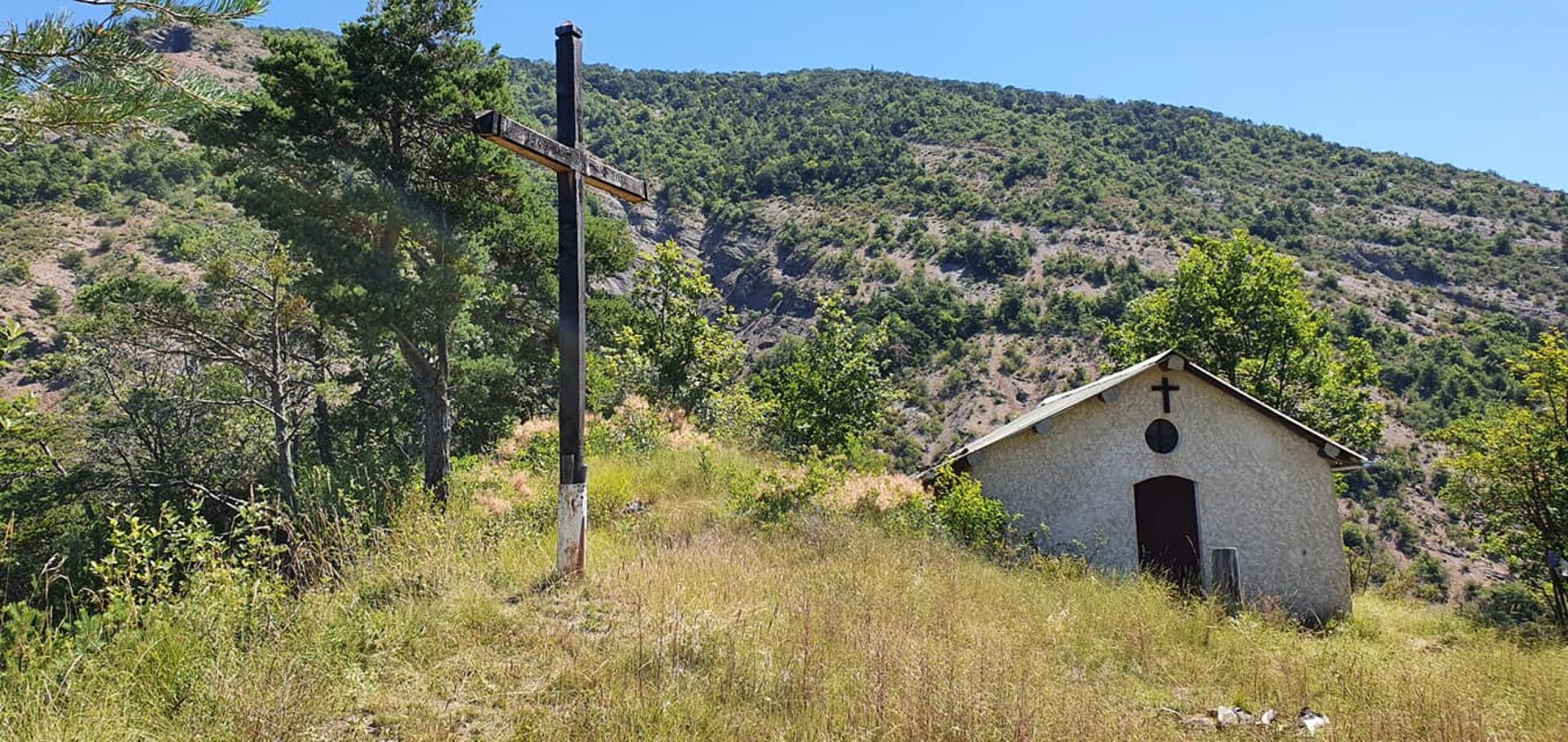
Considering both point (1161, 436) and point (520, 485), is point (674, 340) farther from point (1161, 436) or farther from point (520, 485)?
point (520, 485)

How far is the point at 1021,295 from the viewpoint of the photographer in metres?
63.1

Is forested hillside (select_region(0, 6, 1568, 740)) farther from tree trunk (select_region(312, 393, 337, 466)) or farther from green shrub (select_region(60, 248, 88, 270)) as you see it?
green shrub (select_region(60, 248, 88, 270))

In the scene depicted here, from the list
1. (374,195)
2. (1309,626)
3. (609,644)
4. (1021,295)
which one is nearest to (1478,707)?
(609,644)

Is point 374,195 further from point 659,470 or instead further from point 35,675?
point 35,675

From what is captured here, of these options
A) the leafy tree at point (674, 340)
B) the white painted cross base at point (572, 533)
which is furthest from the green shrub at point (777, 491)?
the leafy tree at point (674, 340)

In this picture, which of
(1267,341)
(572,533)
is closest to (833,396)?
(572,533)

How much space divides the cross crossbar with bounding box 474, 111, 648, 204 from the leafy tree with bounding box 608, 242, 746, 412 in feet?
44.3

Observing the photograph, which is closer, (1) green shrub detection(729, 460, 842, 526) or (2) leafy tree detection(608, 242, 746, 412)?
(1) green shrub detection(729, 460, 842, 526)

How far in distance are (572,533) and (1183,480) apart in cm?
1139

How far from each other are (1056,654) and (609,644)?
3.27m

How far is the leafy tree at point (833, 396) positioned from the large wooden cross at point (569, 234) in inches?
483

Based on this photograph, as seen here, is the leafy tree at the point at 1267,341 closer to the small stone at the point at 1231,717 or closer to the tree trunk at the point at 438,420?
the tree trunk at the point at 438,420

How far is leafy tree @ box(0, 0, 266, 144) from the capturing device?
4.35 meters

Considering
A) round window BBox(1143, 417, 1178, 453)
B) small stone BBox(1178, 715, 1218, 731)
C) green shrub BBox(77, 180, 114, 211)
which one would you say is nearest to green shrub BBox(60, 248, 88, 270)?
green shrub BBox(77, 180, 114, 211)
